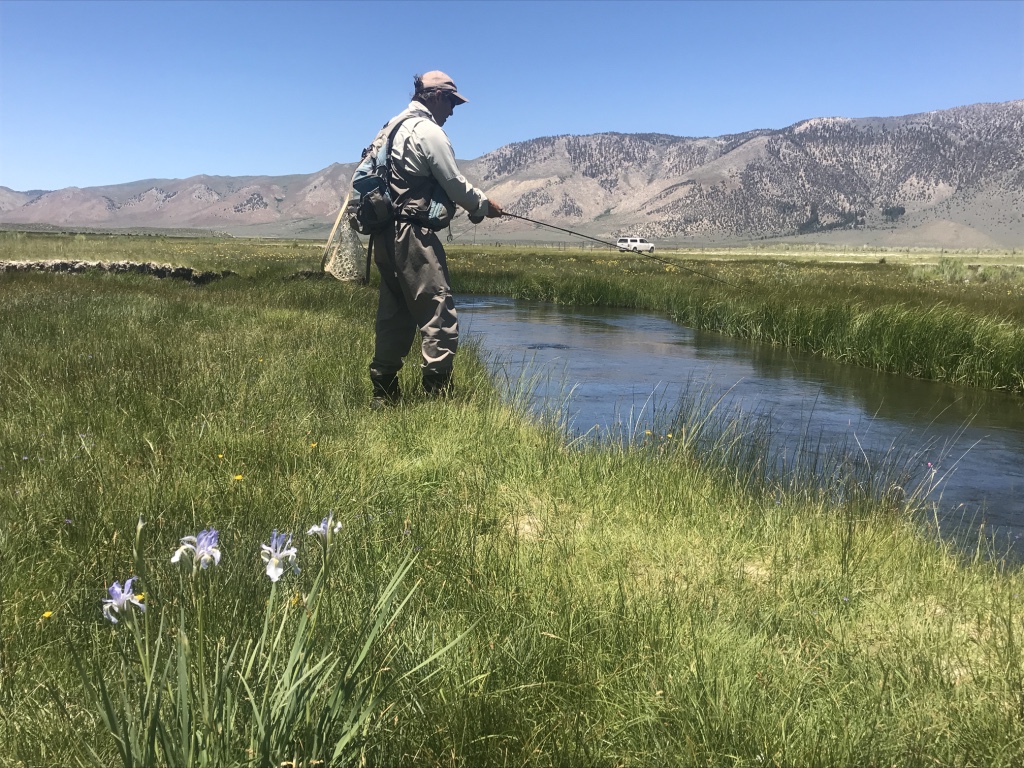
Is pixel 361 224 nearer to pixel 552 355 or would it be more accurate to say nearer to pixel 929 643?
pixel 929 643

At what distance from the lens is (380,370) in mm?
6000

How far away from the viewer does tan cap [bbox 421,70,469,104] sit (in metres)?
5.59

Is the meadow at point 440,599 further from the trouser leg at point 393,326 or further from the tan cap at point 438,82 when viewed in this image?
the tan cap at point 438,82

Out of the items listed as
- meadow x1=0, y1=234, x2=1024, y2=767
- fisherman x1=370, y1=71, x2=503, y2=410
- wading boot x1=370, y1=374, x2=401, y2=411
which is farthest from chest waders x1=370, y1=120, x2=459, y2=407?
meadow x1=0, y1=234, x2=1024, y2=767

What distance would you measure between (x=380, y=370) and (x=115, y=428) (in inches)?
89.1

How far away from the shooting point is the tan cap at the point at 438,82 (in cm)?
559

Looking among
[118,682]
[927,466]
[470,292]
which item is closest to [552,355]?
[927,466]

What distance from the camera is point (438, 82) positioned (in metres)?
5.61

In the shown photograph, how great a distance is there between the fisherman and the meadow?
520 millimetres

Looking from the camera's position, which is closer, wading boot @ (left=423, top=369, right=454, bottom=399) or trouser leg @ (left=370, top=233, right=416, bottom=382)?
wading boot @ (left=423, top=369, right=454, bottom=399)

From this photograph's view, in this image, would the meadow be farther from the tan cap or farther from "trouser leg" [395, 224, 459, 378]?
the tan cap

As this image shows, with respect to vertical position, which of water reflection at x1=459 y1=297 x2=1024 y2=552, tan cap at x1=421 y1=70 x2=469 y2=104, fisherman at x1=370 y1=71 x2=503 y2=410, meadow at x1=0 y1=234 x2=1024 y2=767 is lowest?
water reflection at x1=459 y1=297 x2=1024 y2=552

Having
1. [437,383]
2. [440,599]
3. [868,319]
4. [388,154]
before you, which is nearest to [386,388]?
[437,383]

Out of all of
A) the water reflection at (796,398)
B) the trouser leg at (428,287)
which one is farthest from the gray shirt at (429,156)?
the water reflection at (796,398)
